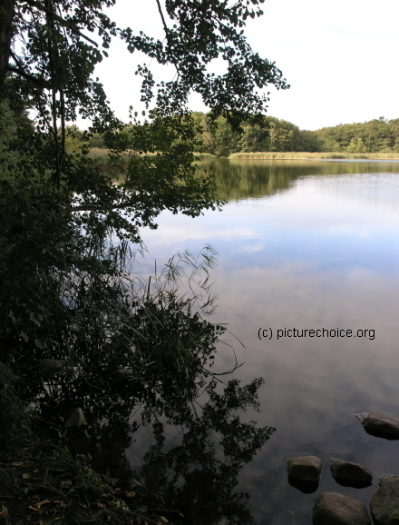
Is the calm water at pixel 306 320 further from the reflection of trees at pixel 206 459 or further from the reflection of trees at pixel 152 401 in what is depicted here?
the reflection of trees at pixel 152 401

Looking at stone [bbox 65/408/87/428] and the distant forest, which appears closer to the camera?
stone [bbox 65/408/87/428]

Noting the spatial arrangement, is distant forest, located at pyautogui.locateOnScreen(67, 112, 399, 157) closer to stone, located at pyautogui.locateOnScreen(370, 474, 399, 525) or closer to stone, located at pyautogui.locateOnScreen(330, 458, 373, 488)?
stone, located at pyautogui.locateOnScreen(330, 458, 373, 488)

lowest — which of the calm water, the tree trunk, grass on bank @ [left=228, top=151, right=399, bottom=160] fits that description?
the calm water

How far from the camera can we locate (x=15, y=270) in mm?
3135

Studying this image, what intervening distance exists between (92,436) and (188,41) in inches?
164

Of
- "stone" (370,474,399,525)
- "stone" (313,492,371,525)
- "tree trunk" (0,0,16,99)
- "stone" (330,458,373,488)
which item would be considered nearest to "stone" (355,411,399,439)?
"stone" (330,458,373,488)

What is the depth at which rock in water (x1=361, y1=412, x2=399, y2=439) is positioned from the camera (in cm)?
386

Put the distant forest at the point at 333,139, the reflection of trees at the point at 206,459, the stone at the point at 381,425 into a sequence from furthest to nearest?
1. the distant forest at the point at 333,139
2. the stone at the point at 381,425
3. the reflection of trees at the point at 206,459

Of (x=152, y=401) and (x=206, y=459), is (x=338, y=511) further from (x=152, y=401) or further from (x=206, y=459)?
(x=152, y=401)

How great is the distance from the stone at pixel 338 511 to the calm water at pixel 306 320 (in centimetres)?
14

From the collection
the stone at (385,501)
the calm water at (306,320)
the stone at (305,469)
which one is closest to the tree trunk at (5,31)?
the calm water at (306,320)

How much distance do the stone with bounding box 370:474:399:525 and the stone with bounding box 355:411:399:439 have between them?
0.73 metres

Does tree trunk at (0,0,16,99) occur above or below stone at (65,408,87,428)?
above

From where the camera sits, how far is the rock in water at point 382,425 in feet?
12.6
